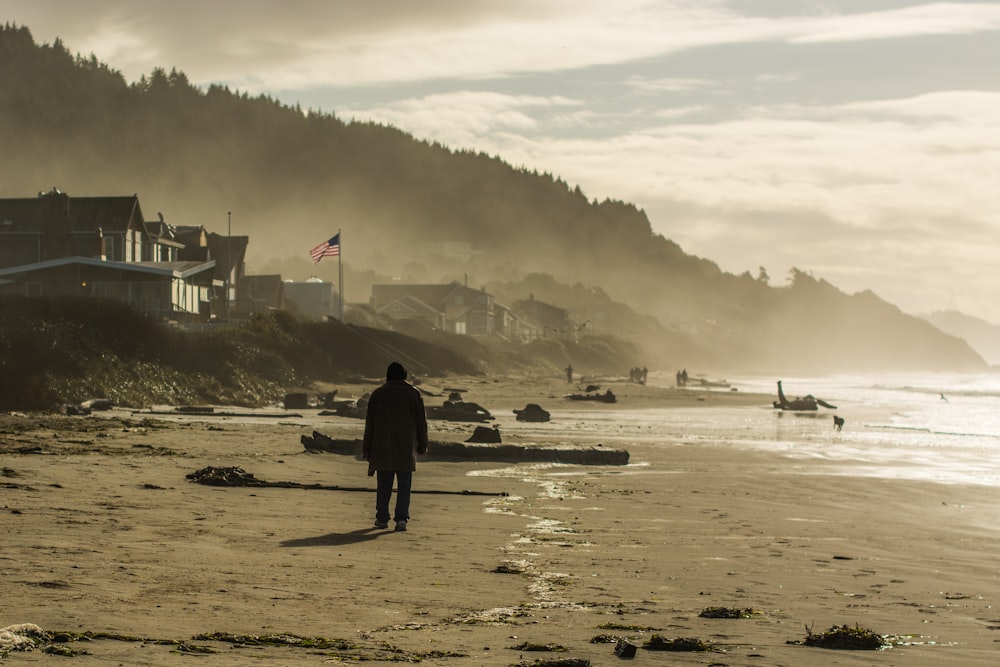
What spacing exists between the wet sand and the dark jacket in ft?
2.72

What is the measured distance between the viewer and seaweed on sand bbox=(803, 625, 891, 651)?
7246 mm

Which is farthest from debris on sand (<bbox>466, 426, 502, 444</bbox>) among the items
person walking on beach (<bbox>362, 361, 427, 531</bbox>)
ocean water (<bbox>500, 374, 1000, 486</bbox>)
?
person walking on beach (<bbox>362, 361, 427, 531</bbox>)

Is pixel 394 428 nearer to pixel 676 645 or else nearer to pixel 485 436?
pixel 676 645

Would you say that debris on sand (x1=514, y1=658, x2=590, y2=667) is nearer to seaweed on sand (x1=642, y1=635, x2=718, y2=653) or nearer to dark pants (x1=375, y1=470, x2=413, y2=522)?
seaweed on sand (x1=642, y1=635, x2=718, y2=653)

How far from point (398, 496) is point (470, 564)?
2.35m

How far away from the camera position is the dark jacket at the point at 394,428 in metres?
12.4

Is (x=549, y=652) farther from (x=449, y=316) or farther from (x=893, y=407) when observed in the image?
(x=449, y=316)

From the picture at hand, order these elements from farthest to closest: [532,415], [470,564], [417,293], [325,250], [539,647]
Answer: [417,293] < [325,250] < [532,415] < [470,564] < [539,647]

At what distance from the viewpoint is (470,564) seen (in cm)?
996

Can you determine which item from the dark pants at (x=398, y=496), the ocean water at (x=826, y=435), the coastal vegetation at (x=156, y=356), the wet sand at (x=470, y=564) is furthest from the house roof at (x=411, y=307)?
the dark pants at (x=398, y=496)

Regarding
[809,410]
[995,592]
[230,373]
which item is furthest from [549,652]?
[809,410]

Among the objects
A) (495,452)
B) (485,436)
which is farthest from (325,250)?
(495,452)

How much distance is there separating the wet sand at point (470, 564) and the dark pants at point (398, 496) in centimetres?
23

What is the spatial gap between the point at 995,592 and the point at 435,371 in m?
60.6
